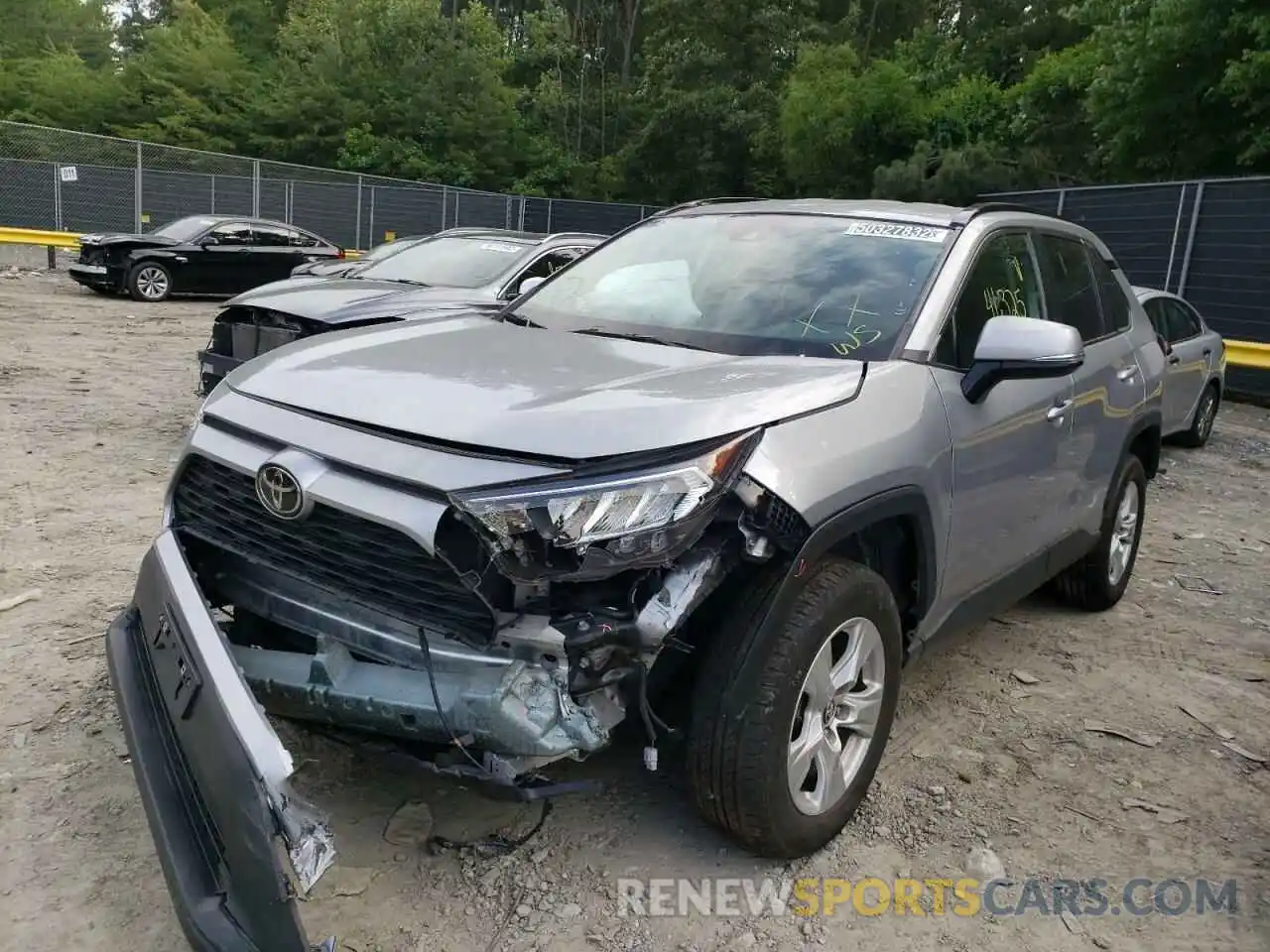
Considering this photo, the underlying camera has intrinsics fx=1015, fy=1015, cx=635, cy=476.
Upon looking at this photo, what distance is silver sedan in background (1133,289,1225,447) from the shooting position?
841 cm

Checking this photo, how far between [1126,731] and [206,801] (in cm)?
314

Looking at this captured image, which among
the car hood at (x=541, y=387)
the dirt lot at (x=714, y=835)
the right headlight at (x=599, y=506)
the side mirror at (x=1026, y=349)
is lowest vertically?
the dirt lot at (x=714, y=835)

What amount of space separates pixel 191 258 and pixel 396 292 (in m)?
10.4

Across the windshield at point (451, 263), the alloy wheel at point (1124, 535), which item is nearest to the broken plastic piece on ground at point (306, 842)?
the alloy wheel at point (1124, 535)

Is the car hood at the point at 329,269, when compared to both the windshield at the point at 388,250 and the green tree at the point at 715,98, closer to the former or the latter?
the windshield at the point at 388,250

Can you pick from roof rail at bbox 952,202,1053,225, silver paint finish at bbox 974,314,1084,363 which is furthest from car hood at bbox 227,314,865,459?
roof rail at bbox 952,202,1053,225

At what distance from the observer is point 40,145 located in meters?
19.8

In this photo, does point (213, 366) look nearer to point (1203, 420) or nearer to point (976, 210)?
point (976, 210)

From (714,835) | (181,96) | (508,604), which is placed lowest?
(714,835)

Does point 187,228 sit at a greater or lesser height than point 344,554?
greater

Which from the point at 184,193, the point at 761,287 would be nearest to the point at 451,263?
the point at 761,287

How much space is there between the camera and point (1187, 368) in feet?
28.7

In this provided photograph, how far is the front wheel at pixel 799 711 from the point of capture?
242 cm

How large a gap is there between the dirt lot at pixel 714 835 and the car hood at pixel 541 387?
0.86 m
